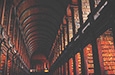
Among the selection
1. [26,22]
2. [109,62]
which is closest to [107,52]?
[109,62]

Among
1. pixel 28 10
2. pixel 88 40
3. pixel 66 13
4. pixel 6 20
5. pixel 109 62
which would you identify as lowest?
pixel 109 62

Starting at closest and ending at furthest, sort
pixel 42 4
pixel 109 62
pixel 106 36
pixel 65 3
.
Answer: pixel 109 62
pixel 106 36
pixel 65 3
pixel 42 4

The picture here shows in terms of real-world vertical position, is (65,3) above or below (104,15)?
above

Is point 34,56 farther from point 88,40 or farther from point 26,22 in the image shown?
point 88,40

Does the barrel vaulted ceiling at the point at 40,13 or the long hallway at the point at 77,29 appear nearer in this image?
the long hallway at the point at 77,29

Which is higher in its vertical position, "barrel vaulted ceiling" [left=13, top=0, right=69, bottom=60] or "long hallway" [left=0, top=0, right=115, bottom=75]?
"barrel vaulted ceiling" [left=13, top=0, right=69, bottom=60]

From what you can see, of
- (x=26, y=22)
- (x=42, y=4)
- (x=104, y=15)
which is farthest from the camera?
(x=26, y=22)

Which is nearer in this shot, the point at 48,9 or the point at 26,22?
the point at 48,9

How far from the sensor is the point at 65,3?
1243 centimetres

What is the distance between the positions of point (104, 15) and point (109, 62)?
2230mm

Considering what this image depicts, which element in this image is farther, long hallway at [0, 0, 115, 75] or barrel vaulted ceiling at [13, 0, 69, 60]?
barrel vaulted ceiling at [13, 0, 69, 60]

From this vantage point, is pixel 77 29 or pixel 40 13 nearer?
pixel 77 29

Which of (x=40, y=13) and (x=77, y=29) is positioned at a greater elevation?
(x=40, y=13)

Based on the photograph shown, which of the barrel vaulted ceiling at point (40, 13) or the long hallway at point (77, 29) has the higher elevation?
the barrel vaulted ceiling at point (40, 13)
